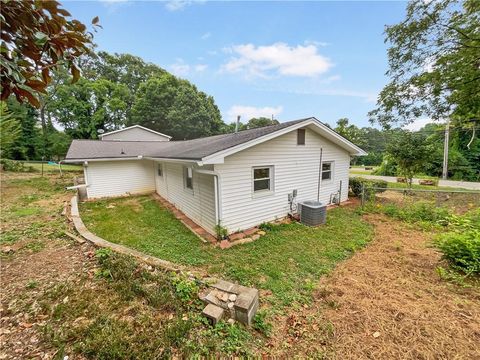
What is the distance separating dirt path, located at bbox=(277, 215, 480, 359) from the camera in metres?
2.58

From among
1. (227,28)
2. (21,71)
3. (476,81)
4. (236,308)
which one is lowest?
(236,308)

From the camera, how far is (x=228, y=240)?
18.8ft

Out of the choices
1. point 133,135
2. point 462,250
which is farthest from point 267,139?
point 133,135

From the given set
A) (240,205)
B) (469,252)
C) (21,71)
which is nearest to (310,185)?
(240,205)

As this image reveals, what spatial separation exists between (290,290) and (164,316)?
7.02ft

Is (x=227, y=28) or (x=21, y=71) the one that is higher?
(x=227, y=28)

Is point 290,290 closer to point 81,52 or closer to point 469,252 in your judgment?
point 469,252

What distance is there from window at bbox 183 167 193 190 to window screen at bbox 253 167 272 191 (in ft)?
7.61

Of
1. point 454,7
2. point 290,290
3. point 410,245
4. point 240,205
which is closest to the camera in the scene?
point 290,290

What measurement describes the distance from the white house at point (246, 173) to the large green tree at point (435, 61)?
125 inches

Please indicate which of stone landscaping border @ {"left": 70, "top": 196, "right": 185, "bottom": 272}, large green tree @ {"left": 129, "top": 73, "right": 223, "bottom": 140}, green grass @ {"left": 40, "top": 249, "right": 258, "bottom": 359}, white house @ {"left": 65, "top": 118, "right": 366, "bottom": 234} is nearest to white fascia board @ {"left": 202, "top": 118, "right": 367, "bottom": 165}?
white house @ {"left": 65, "top": 118, "right": 366, "bottom": 234}

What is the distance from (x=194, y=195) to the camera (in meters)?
7.06

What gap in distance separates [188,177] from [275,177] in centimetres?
314

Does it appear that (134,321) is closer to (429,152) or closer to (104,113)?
(429,152)
